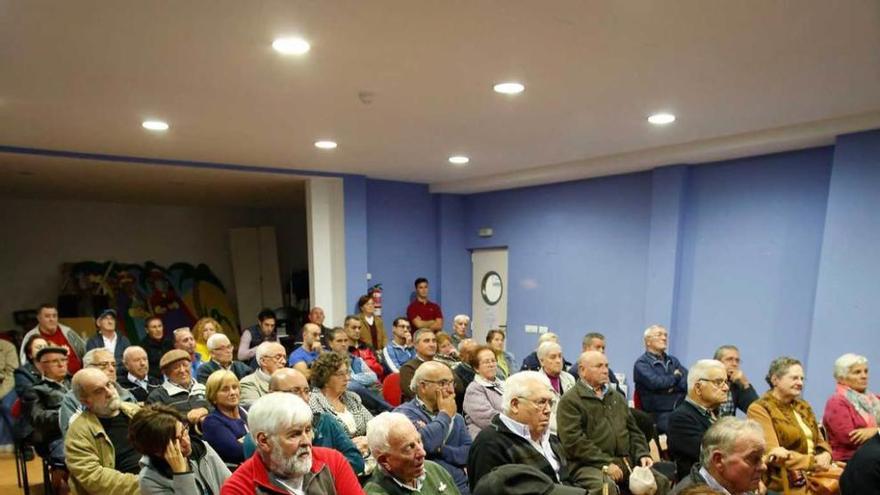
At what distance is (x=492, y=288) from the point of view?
7734 millimetres

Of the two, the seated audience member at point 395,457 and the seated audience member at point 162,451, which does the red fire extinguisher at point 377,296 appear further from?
the seated audience member at point 395,457

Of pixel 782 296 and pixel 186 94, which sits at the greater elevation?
pixel 186 94

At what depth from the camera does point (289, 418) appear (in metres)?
1.96

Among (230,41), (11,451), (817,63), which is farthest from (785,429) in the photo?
(11,451)

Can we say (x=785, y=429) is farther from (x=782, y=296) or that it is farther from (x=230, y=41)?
(x=230, y=41)

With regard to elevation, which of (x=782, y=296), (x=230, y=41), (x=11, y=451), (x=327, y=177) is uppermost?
(x=230, y=41)

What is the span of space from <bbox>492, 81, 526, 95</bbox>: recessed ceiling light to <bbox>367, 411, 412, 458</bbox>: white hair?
6.52ft

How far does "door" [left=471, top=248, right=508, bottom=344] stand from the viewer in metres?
7.56

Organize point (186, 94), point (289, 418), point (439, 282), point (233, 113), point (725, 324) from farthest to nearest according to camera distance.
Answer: point (439, 282)
point (725, 324)
point (233, 113)
point (186, 94)
point (289, 418)

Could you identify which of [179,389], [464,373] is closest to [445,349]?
[464,373]

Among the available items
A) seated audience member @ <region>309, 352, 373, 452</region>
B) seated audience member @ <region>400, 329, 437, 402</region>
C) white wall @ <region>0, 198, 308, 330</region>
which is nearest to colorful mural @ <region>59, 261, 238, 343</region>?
white wall @ <region>0, 198, 308, 330</region>

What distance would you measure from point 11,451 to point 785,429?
635 centimetres

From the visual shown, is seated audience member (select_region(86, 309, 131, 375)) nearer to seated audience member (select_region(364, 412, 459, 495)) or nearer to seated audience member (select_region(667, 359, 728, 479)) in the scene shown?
seated audience member (select_region(364, 412, 459, 495))

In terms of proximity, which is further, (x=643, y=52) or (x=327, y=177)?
(x=327, y=177)
